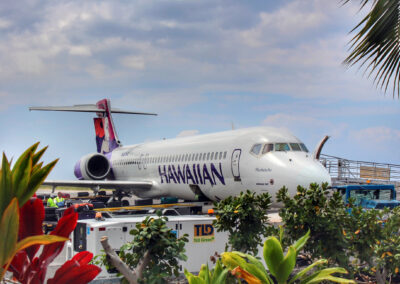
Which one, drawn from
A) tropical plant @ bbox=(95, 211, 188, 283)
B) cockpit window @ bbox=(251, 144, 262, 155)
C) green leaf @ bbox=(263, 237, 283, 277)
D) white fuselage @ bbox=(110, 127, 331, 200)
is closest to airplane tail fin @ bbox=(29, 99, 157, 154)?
white fuselage @ bbox=(110, 127, 331, 200)

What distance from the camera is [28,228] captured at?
3246 mm

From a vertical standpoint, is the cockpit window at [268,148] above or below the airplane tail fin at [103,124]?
below

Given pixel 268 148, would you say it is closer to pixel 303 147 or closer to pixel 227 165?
pixel 303 147

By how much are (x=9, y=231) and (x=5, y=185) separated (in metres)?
0.31

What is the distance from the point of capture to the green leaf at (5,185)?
278cm

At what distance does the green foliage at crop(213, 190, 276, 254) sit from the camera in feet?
24.1

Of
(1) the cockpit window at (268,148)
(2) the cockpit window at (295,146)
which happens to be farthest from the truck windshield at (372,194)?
(1) the cockpit window at (268,148)

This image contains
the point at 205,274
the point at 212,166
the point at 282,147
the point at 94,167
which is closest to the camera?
the point at 205,274

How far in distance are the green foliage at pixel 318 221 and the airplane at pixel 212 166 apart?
6.29 m

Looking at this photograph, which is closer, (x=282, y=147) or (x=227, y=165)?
(x=282, y=147)

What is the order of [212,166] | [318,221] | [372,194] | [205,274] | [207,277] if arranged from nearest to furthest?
[207,277] < [205,274] < [318,221] < [372,194] < [212,166]

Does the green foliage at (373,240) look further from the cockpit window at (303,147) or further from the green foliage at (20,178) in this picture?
the cockpit window at (303,147)

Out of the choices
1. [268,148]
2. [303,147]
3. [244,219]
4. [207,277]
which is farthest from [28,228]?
[303,147]

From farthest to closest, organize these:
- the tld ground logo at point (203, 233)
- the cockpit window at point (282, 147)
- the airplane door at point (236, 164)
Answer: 1. the airplane door at point (236, 164)
2. the cockpit window at point (282, 147)
3. the tld ground logo at point (203, 233)
